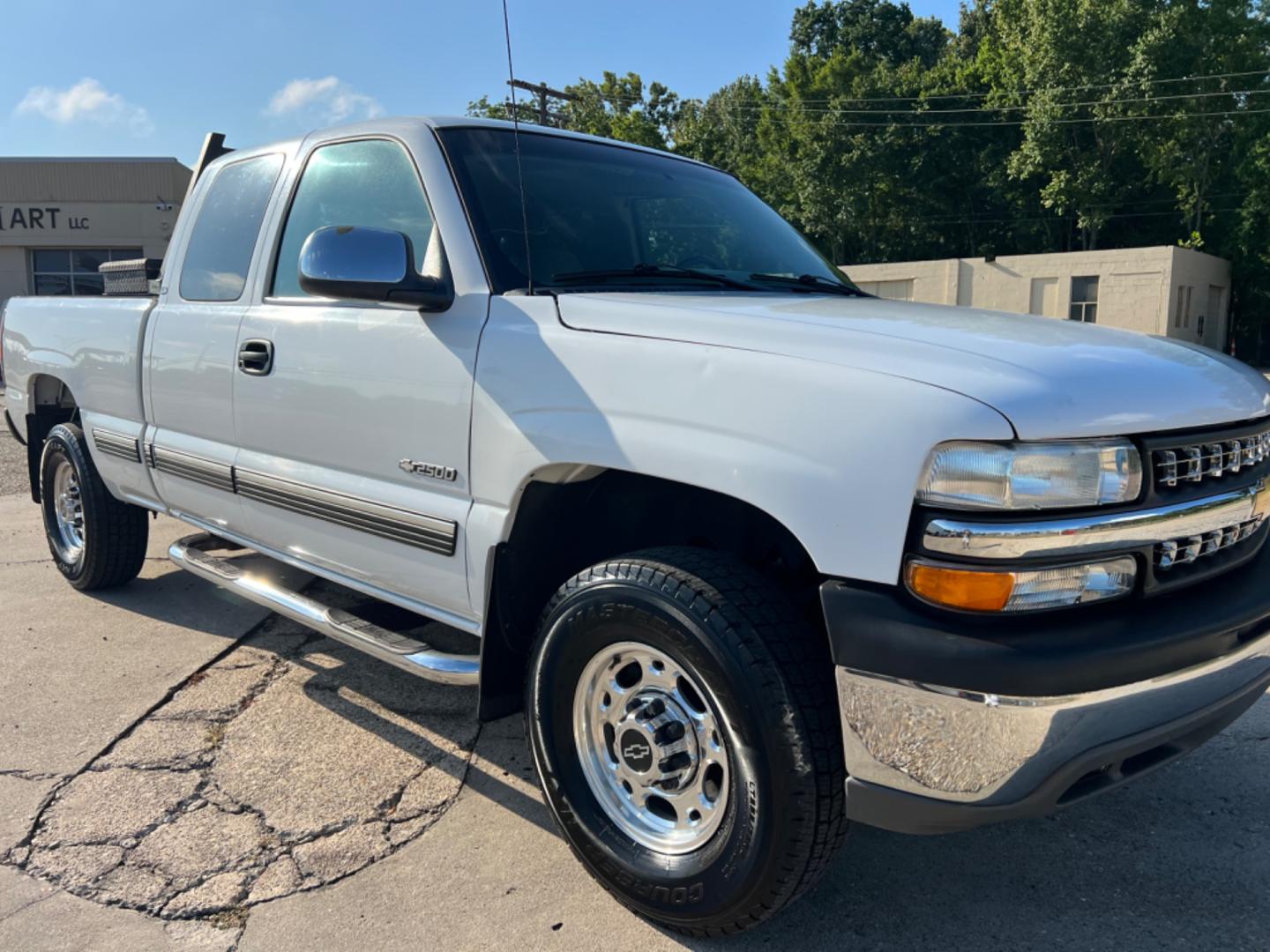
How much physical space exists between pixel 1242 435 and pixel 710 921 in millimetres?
1631

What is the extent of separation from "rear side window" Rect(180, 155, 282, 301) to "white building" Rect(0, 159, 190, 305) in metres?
33.7

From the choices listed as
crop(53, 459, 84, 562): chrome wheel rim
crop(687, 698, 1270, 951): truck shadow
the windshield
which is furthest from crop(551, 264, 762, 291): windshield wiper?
crop(53, 459, 84, 562): chrome wheel rim

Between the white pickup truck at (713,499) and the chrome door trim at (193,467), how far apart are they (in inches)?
1.1

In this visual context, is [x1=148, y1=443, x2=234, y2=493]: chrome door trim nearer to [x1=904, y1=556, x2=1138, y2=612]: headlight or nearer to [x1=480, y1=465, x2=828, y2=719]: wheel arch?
[x1=480, y1=465, x2=828, y2=719]: wheel arch

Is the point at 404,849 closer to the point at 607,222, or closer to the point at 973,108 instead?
the point at 607,222

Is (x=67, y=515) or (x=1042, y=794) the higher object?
(x=1042, y=794)

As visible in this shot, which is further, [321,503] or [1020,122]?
[1020,122]

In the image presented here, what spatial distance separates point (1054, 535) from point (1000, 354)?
433mm

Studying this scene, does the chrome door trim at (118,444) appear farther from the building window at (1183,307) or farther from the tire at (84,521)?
the building window at (1183,307)

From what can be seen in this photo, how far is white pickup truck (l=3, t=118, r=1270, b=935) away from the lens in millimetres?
1902

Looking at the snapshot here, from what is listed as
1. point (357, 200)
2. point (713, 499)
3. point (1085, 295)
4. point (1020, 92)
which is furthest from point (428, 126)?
point (1020, 92)

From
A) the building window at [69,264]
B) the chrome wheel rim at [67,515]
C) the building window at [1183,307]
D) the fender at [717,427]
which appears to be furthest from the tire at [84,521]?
the building window at [1183,307]

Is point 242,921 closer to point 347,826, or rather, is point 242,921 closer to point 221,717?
point 347,826

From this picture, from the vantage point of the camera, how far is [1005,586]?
1.89 metres
